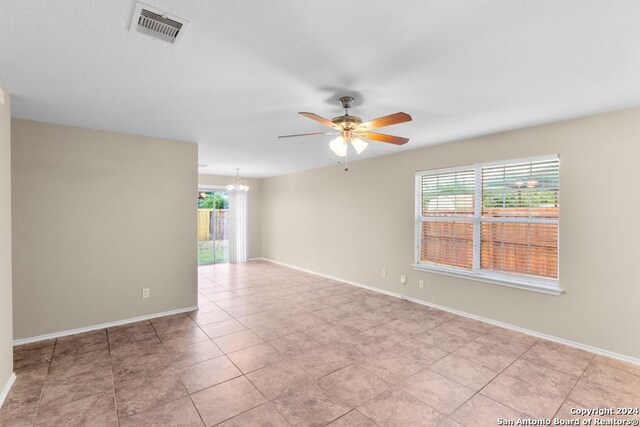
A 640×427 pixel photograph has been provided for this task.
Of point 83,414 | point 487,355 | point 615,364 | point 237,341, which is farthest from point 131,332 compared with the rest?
point 615,364

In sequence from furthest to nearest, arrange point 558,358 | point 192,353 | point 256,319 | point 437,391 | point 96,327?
1. point 256,319
2. point 96,327
3. point 192,353
4. point 558,358
5. point 437,391

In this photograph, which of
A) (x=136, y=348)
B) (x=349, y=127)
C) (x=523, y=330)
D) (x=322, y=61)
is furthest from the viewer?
(x=523, y=330)

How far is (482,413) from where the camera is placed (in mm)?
2121

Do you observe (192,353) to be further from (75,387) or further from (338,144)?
(338,144)

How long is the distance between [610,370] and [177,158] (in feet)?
17.6

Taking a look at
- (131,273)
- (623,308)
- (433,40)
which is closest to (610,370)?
(623,308)

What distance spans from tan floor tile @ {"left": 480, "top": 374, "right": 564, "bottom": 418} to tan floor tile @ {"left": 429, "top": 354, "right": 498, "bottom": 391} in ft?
0.23

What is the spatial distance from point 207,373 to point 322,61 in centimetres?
272

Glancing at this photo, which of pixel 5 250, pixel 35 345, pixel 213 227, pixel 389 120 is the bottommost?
pixel 35 345

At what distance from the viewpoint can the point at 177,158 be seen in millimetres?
4234

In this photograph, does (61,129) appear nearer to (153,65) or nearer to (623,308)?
(153,65)

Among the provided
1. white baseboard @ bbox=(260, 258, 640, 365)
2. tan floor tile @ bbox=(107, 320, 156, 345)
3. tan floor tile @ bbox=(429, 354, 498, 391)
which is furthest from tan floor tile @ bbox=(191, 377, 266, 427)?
white baseboard @ bbox=(260, 258, 640, 365)

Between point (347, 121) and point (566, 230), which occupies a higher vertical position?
point (347, 121)

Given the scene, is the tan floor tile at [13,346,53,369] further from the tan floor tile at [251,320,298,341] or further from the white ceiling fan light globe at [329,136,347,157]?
the white ceiling fan light globe at [329,136,347,157]
